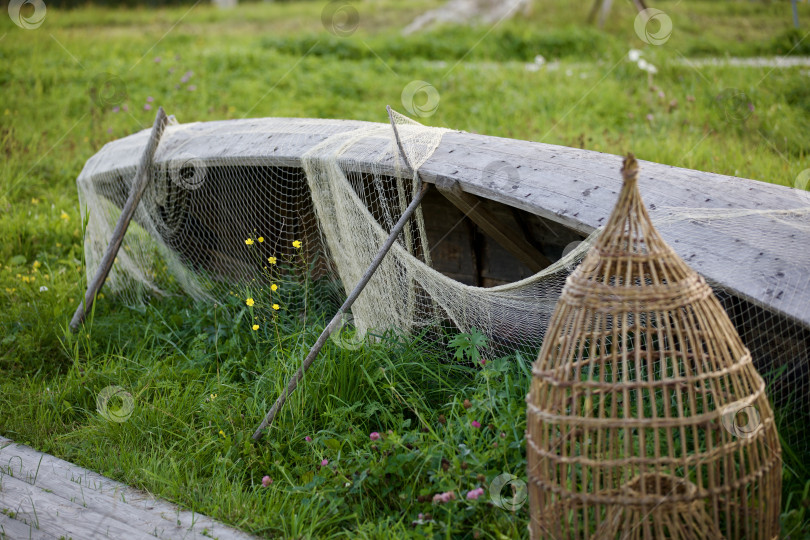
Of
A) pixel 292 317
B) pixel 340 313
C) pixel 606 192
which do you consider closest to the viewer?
pixel 606 192

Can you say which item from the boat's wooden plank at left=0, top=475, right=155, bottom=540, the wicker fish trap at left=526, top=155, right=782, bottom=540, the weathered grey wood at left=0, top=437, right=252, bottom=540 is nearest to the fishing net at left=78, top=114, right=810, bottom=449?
the wicker fish trap at left=526, top=155, right=782, bottom=540

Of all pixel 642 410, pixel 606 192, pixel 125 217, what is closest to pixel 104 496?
pixel 125 217

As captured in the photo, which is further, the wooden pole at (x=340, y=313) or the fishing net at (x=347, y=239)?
the wooden pole at (x=340, y=313)

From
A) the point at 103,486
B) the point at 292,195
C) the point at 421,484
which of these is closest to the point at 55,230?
the point at 292,195

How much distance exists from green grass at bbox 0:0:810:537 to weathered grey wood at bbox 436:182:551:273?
66 centimetres

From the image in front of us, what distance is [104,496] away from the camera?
3.24m

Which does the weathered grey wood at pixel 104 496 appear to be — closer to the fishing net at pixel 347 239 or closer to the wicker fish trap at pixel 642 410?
the fishing net at pixel 347 239

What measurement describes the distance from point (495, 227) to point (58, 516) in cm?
236

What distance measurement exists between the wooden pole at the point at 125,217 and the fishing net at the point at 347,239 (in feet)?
0.30

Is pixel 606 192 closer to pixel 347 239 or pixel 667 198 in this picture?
pixel 667 198

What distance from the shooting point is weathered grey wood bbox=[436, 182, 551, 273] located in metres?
3.50

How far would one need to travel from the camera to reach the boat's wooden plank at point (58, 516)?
296cm

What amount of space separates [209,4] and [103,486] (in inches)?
596

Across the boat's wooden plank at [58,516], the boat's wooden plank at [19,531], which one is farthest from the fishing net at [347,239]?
the boat's wooden plank at [19,531]
